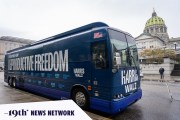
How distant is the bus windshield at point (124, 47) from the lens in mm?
6137

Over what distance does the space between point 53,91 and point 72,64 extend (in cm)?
206

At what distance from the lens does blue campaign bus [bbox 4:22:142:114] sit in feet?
19.1

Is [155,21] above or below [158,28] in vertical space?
above

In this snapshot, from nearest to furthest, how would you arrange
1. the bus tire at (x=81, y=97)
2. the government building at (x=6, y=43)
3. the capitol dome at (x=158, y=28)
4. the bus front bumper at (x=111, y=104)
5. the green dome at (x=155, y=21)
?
the bus front bumper at (x=111, y=104) < the bus tire at (x=81, y=97) < the government building at (x=6, y=43) < the capitol dome at (x=158, y=28) < the green dome at (x=155, y=21)

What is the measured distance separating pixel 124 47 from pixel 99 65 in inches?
51.3

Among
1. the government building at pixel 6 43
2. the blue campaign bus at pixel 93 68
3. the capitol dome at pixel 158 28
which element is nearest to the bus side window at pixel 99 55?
the blue campaign bus at pixel 93 68

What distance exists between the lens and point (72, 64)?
7.30 meters

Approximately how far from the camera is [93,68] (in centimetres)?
632

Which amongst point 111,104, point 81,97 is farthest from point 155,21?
point 111,104

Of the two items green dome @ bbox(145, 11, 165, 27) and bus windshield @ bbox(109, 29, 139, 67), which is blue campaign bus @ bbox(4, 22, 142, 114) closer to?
bus windshield @ bbox(109, 29, 139, 67)

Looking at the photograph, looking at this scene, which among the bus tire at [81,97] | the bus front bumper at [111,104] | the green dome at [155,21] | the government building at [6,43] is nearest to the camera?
the bus front bumper at [111,104]

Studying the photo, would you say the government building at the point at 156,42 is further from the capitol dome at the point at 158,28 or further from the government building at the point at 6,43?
the government building at the point at 6,43

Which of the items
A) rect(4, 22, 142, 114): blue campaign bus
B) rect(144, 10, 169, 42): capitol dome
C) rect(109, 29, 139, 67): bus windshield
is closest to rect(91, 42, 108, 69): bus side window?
rect(4, 22, 142, 114): blue campaign bus

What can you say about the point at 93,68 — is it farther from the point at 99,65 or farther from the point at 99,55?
the point at 99,55
